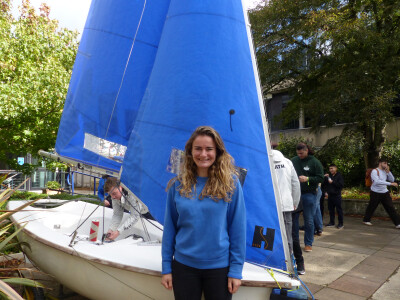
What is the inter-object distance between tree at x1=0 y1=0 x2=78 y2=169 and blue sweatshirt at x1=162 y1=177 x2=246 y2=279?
766 centimetres

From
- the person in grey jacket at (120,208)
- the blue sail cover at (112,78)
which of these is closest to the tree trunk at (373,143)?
the blue sail cover at (112,78)

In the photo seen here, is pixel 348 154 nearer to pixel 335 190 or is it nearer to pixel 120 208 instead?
pixel 335 190

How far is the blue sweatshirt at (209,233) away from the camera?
189cm

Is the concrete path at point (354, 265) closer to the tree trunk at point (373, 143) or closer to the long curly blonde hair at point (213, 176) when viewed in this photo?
the long curly blonde hair at point (213, 176)

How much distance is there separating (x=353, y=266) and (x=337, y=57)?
7453mm

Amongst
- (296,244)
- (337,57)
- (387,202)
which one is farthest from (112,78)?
(337,57)

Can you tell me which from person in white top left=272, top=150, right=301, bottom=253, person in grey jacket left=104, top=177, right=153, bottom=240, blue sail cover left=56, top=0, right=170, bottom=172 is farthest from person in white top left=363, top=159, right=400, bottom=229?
blue sail cover left=56, top=0, right=170, bottom=172

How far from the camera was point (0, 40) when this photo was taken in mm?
9148

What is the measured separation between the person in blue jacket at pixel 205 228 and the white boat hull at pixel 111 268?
0.36 m

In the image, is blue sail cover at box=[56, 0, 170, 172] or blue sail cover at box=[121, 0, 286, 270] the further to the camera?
blue sail cover at box=[56, 0, 170, 172]

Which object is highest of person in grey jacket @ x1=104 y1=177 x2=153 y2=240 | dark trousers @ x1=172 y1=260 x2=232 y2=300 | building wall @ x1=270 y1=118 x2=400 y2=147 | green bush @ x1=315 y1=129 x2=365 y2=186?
building wall @ x1=270 y1=118 x2=400 y2=147

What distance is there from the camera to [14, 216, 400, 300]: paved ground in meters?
3.84

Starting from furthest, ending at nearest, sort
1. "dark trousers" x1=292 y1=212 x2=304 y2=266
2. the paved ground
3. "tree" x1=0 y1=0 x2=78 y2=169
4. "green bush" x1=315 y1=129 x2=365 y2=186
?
"green bush" x1=315 y1=129 x2=365 y2=186, "tree" x1=0 y1=0 x2=78 y2=169, "dark trousers" x1=292 y1=212 x2=304 y2=266, the paved ground

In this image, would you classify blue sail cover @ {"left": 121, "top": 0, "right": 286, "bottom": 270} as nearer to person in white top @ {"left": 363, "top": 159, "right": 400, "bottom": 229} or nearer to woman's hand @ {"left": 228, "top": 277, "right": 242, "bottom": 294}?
woman's hand @ {"left": 228, "top": 277, "right": 242, "bottom": 294}
